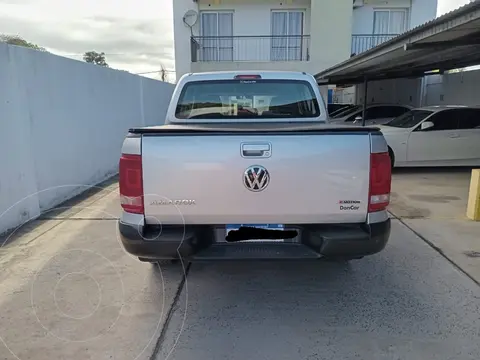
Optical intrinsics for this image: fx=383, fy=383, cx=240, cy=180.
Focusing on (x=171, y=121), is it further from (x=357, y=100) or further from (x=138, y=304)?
(x=357, y=100)

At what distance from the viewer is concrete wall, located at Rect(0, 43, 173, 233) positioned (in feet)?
16.7

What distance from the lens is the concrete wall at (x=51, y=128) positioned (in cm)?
508

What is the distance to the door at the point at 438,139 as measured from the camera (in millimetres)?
9367

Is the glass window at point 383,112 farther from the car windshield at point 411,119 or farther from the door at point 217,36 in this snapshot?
the door at point 217,36

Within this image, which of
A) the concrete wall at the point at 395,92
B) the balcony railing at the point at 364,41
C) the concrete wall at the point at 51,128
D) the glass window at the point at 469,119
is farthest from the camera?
the balcony railing at the point at 364,41

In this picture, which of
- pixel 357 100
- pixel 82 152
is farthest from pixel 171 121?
pixel 357 100

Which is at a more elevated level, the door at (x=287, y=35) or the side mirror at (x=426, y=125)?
the door at (x=287, y=35)

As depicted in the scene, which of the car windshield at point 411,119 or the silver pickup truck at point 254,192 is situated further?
the car windshield at point 411,119

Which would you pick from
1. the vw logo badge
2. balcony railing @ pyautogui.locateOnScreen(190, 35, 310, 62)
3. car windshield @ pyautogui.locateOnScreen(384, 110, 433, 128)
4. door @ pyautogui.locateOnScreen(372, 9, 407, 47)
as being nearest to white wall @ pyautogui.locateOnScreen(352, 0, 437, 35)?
door @ pyautogui.locateOnScreen(372, 9, 407, 47)

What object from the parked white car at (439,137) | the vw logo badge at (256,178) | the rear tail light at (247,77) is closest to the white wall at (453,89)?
the parked white car at (439,137)

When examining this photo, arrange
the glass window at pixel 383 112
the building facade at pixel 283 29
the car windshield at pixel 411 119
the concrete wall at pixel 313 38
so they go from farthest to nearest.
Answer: the building facade at pixel 283 29 → the concrete wall at pixel 313 38 → the glass window at pixel 383 112 → the car windshield at pixel 411 119

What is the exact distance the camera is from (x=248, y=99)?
4.42m

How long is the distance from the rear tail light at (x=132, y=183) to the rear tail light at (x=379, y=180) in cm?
170

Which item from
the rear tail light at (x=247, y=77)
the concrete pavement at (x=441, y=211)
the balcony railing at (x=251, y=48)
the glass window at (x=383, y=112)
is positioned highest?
the balcony railing at (x=251, y=48)
